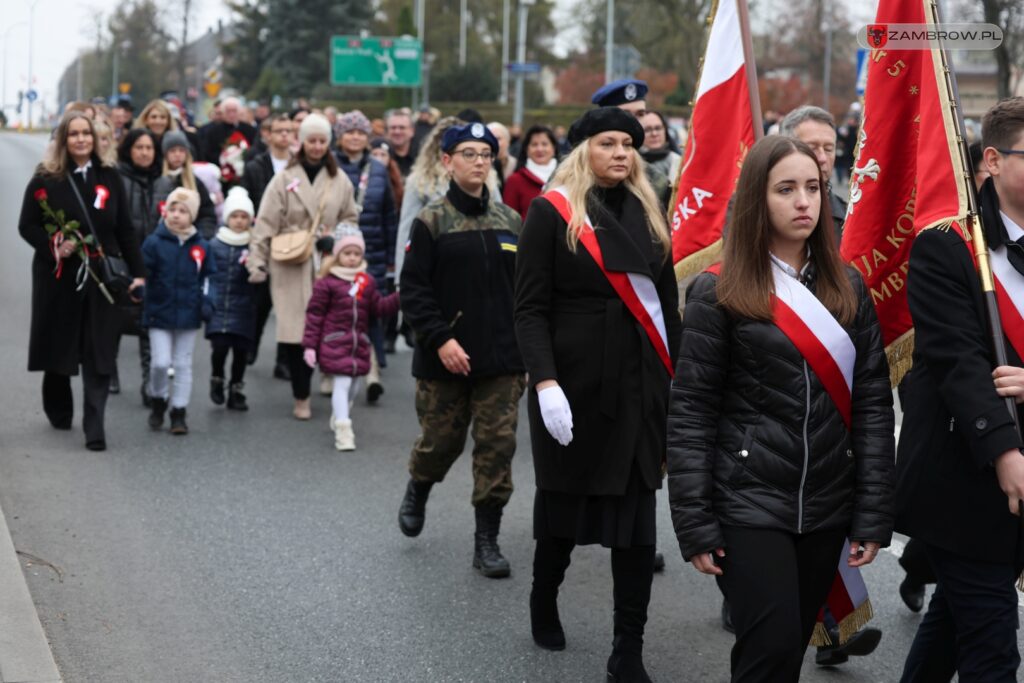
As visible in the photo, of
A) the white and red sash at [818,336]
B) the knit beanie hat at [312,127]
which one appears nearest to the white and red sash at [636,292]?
the white and red sash at [818,336]

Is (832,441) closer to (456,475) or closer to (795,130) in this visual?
(795,130)

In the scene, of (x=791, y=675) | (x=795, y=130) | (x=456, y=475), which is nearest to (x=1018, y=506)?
(x=791, y=675)

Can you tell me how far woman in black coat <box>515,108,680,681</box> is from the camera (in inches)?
201

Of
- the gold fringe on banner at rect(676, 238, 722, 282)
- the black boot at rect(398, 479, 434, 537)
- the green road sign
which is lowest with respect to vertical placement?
the black boot at rect(398, 479, 434, 537)

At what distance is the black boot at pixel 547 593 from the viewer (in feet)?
17.7

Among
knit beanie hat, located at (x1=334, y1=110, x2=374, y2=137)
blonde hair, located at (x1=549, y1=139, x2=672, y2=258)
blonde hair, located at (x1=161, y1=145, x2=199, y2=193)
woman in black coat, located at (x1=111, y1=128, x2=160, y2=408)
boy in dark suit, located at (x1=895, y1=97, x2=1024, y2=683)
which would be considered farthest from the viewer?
knit beanie hat, located at (x1=334, y1=110, x2=374, y2=137)

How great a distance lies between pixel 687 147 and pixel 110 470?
156 inches

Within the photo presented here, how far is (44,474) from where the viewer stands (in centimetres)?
820

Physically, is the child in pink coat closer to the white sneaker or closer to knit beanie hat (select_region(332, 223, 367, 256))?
knit beanie hat (select_region(332, 223, 367, 256))

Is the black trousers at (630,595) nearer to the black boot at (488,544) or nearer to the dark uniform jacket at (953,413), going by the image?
the dark uniform jacket at (953,413)

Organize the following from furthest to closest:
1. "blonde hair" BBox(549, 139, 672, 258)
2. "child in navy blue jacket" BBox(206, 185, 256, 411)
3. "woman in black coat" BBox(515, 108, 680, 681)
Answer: "child in navy blue jacket" BBox(206, 185, 256, 411)
"blonde hair" BBox(549, 139, 672, 258)
"woman in black coat" BBox(515, 108, 680, 681)

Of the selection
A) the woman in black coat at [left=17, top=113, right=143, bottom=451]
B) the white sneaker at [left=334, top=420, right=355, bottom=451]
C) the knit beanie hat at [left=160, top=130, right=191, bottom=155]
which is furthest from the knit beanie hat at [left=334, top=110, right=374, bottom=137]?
the white sneaker at [left=334, top=420, right=355, bottom=451]

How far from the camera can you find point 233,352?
406 inches

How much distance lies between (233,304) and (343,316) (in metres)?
1.15
